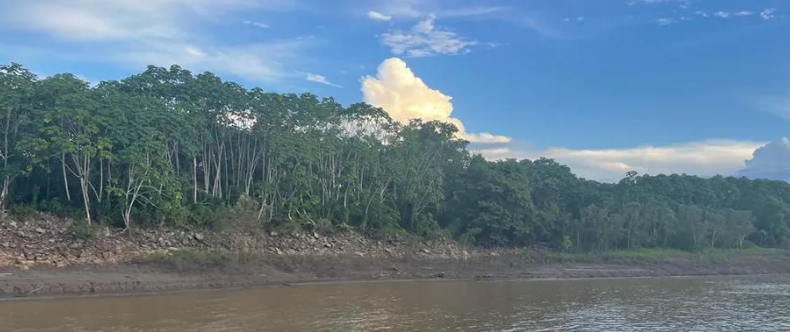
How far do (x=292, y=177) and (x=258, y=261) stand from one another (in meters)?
8.69

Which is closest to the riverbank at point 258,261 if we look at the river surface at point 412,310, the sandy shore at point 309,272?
the sandy shore at point 309,272

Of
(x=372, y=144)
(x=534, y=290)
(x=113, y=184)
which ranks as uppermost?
(x=372, y=144)

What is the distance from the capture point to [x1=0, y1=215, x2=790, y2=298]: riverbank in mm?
32062

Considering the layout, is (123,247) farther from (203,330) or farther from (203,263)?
(203,330)

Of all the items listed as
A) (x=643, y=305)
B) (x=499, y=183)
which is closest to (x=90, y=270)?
(x=643, y=305)

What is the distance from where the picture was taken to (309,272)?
40.7 meters

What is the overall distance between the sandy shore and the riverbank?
0.22 feet

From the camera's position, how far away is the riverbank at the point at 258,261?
105 feet

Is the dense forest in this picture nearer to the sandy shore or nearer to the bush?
the bush

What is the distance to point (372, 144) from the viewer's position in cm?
5184

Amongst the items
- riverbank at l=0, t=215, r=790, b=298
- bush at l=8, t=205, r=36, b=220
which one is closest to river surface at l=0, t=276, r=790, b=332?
riverbank at l=0, t=215, r=790, b=298

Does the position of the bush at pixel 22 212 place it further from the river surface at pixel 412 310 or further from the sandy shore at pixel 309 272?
the river surface at pixel 412 310

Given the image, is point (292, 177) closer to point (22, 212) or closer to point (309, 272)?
point (309, 272)

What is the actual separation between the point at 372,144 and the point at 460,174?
13.5 metres
